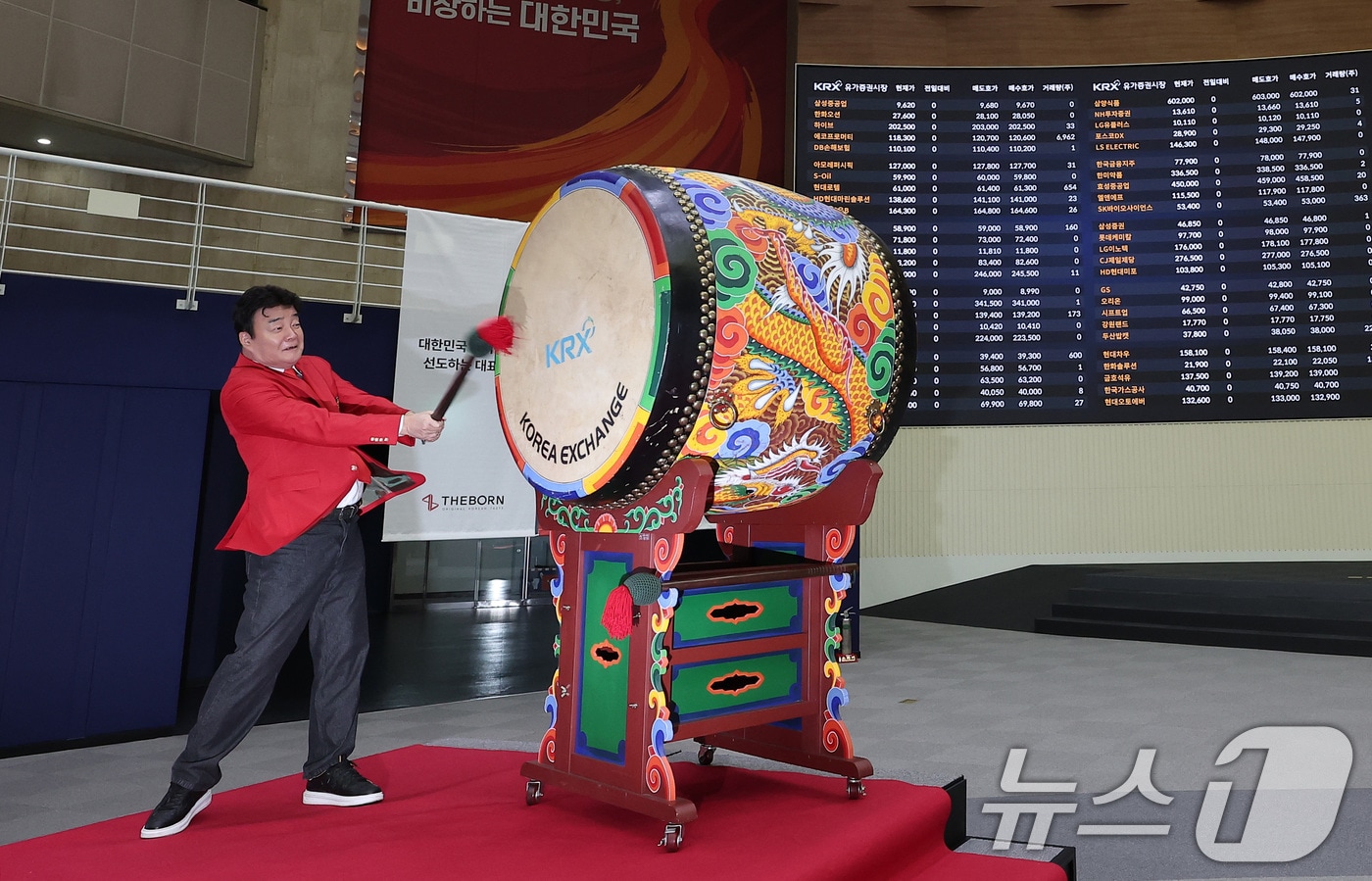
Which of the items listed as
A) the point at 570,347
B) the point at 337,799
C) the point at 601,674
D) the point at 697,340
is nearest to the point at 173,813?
the point at 337,799

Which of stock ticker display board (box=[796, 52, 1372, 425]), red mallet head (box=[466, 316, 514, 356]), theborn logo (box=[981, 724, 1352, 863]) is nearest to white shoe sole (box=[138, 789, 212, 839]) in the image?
red mallet head (box=[466, 316, 514, 356])

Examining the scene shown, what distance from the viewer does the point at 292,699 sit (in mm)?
4598

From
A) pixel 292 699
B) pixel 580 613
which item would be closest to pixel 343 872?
pixel 580 613

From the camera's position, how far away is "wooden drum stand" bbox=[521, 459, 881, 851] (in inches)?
83.6

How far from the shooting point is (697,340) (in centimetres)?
200

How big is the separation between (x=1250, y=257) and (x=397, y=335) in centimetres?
627

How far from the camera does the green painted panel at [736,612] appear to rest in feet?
7.38

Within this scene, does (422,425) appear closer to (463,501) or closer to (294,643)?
(294,643)

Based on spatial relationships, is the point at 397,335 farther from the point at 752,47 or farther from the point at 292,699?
the point at 752,47

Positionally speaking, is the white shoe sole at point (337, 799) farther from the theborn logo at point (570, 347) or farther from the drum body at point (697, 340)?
the theborn logo at point (570, 347)

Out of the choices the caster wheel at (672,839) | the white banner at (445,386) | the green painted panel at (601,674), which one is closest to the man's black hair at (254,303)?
the green painted panel at (601,674)

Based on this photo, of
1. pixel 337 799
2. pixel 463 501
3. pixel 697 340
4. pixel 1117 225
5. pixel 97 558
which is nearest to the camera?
pixel 697 340

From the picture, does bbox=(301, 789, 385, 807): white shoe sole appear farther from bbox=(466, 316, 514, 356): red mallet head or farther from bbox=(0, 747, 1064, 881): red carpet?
bbox=(466, 316, 514, 356): red mallet head

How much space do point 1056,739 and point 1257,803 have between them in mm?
957
